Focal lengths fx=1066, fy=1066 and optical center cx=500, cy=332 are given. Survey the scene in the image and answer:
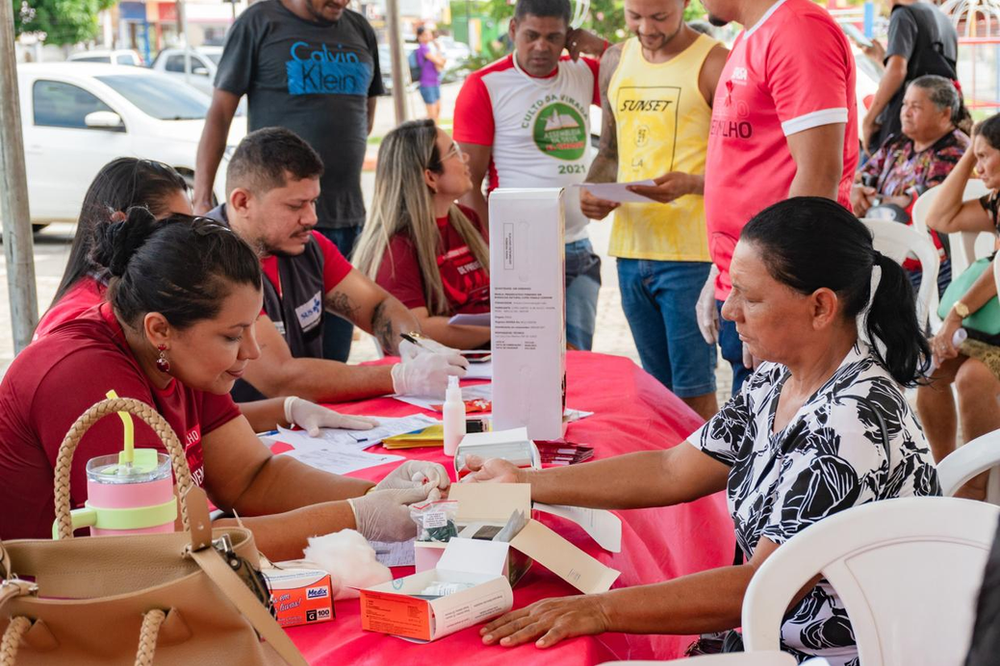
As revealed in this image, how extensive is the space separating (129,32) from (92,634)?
3233cm

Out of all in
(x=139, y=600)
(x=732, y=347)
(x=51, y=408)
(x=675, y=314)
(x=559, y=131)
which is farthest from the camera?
(x=559, y=131)

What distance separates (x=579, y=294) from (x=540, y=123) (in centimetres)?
62

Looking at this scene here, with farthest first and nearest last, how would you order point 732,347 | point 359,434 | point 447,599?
point 732,347
point 359,434
point 447,599

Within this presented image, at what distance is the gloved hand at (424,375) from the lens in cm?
252

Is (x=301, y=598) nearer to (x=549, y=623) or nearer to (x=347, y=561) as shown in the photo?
(x=347, y=561)

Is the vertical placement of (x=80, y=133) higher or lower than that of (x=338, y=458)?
higher

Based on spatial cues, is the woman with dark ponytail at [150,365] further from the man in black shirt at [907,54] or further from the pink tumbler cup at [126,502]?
the man in black shirt at [907,54]

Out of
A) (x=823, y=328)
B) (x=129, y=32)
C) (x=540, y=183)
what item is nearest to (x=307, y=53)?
(x=540, y=183)

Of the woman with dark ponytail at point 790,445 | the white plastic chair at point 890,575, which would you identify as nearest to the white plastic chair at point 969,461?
the woman with dark ponytail at point 790,445

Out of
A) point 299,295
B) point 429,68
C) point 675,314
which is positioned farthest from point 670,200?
point 429,68

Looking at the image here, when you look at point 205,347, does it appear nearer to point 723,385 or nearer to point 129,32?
point 723,385

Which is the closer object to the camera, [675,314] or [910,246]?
[675,314]

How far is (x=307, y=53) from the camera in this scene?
374 centimetres

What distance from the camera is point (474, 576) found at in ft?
4.52
